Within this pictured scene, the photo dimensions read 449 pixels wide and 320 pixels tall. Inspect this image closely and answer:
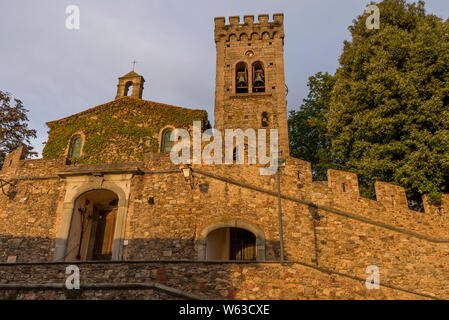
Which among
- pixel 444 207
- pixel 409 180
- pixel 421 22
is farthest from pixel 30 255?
pixel 421 22

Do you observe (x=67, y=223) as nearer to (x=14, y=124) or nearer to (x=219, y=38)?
(x=14, y=124)

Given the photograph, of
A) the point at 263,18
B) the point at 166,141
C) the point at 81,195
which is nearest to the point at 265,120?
the point at 166,141

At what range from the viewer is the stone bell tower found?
20.5 metres

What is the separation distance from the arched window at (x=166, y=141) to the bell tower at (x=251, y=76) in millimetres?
3234

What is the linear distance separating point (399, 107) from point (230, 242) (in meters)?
8.28

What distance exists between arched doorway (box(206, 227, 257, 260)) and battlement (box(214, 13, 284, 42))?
1237 centimetres

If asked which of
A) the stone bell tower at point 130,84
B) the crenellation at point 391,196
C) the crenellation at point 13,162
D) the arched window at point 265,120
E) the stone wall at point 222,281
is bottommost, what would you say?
the stone wall at point 222,281

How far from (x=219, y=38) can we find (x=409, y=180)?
45.5 ft

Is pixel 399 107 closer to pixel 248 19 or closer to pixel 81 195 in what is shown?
pixel 248 19

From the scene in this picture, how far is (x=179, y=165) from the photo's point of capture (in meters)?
13.8

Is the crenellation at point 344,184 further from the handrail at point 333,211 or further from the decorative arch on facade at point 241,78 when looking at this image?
the decorative arch on facade at point 241,78

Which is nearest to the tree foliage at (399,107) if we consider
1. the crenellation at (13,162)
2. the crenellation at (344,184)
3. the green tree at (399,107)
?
the green tree at (399,107)

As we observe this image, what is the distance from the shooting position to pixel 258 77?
20.1m

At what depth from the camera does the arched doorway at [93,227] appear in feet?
46.1
